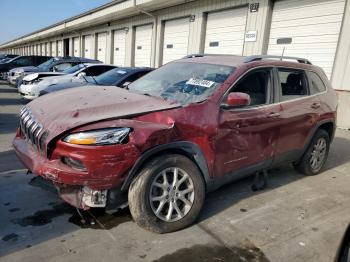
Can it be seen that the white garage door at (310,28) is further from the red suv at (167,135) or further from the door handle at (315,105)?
the red suv at (167,135)

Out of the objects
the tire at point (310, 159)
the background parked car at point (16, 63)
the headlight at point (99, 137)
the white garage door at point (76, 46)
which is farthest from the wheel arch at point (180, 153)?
the white garage door at point (76, 46)

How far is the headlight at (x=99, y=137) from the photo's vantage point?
2920 mm

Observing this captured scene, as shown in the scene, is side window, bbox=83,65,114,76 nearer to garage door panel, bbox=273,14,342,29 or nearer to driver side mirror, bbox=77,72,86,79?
driver side mirror, bbox=77,72,86,79

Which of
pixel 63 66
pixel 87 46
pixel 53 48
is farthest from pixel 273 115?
pixel 53 48

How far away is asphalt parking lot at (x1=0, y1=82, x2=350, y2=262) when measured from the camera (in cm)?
304

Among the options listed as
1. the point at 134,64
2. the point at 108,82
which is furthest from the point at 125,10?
the point at 108,82

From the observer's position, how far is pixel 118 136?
297cm

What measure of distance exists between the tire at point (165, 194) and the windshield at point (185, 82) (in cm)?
70

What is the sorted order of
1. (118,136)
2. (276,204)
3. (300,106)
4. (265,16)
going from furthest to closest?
(265,16) → (300,106) → (276,204) → (118,136)

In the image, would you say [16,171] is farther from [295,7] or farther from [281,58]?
[295,7]

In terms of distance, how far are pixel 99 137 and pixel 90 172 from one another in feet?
1.01

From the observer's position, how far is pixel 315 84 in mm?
5113

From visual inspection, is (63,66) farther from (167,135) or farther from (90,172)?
(90,172)

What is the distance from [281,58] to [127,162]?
2860mm
